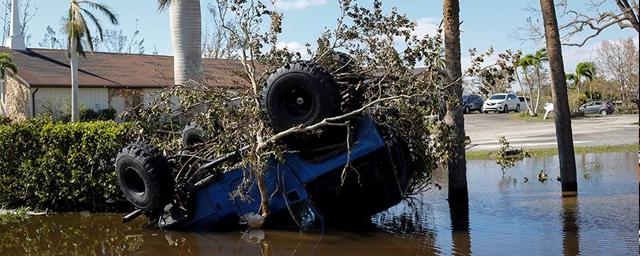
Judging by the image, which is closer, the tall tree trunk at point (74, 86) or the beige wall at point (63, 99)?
the tall tree trunk at point (74, 86)

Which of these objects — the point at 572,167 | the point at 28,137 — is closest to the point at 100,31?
the point at 28,137

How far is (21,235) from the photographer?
35.9 ft

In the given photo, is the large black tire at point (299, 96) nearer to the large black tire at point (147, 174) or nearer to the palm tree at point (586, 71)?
the large black tire at point (147, 174)

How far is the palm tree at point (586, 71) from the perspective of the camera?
207 ft

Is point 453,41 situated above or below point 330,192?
above

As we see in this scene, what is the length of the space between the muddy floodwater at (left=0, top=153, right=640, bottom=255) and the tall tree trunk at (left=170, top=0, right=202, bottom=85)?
454 cm

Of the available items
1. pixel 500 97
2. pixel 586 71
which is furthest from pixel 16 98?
pixel 586 71

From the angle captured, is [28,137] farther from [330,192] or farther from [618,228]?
[618,228]

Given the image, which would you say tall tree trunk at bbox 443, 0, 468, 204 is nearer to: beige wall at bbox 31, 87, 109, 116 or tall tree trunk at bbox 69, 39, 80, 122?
tall tree trunk at bbox 69, 39, 80, 122

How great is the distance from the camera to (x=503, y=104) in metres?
48.5

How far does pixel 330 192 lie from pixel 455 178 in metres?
3.17

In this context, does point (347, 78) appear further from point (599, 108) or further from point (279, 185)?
point (599, 108)

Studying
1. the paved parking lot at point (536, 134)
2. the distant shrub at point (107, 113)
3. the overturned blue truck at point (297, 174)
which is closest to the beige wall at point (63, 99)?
the distant shrub at point (107, 113)

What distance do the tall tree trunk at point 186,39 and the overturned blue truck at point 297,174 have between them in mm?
5431
